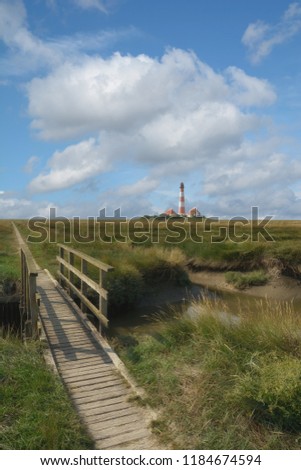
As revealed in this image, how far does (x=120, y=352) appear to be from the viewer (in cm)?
736

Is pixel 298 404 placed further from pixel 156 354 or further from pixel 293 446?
pixel 156 354

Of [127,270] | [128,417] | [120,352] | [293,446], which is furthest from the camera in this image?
[127,270]

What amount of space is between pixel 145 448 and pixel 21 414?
A: 153 centimetres

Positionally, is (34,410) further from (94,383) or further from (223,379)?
(223,379)

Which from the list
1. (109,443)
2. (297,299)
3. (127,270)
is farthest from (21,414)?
(297,299)

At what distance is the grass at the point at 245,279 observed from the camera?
679 inches

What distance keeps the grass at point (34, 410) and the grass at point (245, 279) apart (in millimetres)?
12404

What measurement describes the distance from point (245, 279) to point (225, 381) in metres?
12.6

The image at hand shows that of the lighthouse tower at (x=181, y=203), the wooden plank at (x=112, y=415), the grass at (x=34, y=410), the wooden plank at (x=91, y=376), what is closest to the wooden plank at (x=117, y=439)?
the grass at (x=34, y=410)

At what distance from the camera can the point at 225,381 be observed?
16.6ft

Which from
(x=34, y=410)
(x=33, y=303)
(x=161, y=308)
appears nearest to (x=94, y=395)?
(x=34, y=410)

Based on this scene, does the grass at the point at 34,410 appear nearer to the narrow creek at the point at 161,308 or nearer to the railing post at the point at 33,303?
the railing post at the point at 33,303

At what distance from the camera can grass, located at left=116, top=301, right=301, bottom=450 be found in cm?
433

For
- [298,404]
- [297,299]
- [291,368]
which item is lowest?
[297,299]
